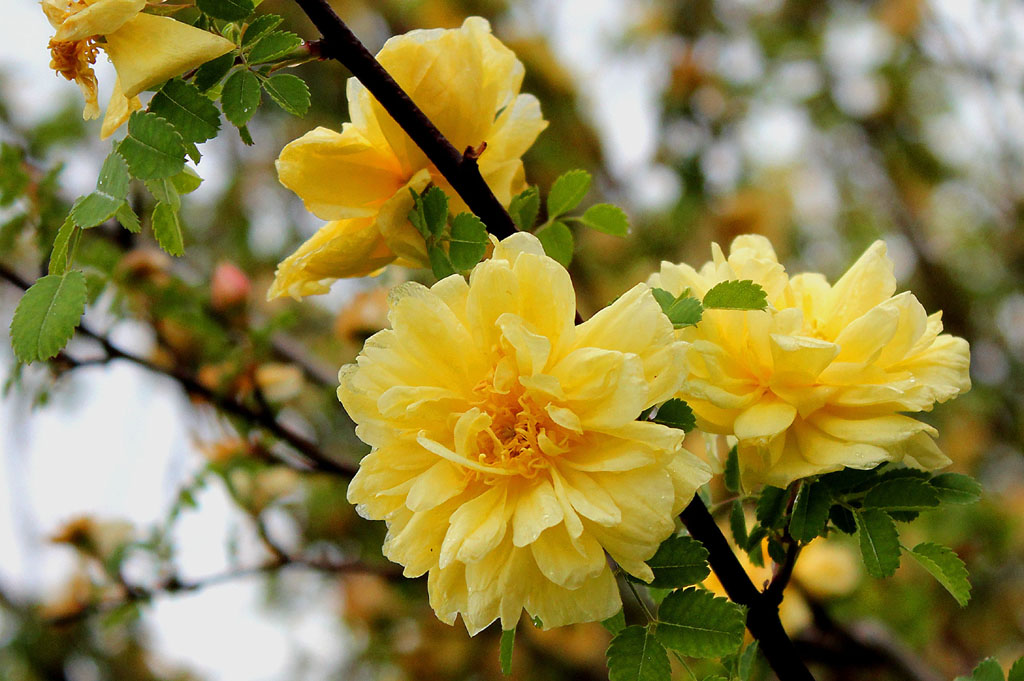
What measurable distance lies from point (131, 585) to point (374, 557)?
96 centimetres

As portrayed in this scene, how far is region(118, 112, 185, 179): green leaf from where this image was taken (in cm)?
62

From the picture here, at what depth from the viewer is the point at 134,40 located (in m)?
0.62

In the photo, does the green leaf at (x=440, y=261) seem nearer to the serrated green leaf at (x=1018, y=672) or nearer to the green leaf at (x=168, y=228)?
the green leaf at (x=168, y=228)

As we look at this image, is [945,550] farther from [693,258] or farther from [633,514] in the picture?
[693,258]

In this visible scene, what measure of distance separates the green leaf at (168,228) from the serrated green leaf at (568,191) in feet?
1.10

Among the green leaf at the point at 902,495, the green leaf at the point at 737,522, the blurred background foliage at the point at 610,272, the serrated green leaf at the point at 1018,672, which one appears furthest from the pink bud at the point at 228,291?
the serrated green leaf at the point at 1018,672

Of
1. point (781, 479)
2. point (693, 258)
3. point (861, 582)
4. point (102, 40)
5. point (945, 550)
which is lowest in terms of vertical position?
point (861, 582)

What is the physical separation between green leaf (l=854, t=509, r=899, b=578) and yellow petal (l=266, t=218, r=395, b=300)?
0.46 m

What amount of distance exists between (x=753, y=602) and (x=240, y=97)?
586 millimetres

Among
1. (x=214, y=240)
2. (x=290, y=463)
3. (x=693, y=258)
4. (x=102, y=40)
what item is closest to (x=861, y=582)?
(x=693, y=258)

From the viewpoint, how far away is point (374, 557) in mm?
2389

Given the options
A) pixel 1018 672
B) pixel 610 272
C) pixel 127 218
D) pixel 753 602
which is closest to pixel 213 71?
pixel 127 218

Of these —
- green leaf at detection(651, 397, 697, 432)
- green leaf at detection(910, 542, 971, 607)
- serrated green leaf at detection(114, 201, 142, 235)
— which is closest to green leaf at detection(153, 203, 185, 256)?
serrated green leaf at detection(114, 201, 142, 235)

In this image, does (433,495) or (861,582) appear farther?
(861,582)
